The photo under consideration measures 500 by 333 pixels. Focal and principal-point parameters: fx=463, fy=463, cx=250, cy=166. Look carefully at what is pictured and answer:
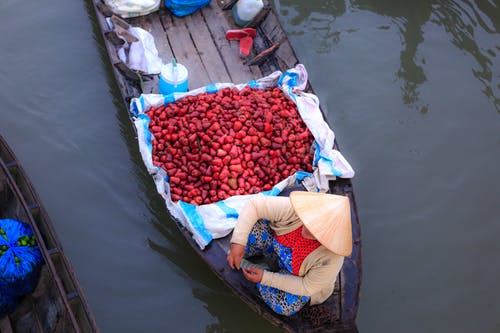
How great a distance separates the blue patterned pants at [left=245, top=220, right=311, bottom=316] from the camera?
11.3 feet

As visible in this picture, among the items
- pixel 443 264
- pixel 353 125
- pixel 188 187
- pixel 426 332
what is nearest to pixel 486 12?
pixel 353 125

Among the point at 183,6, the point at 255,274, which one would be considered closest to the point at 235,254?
the point at 255,274

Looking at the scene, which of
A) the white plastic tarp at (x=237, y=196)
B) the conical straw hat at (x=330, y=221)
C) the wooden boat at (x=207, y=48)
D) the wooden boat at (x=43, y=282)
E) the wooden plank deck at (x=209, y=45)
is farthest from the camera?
the wooden plank deck at (x=209, y=45)

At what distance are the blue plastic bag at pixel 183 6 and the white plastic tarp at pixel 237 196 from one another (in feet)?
4.03

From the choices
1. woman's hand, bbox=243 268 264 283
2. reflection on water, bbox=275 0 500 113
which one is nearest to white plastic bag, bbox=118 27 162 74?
reflection on water, bbox=275 0 500 113

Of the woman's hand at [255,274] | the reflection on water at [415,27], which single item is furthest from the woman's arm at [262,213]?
the reflection on water at [415,27]

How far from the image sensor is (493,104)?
605 centimetres

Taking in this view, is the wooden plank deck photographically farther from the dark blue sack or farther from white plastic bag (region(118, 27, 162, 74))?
the dark blue sack

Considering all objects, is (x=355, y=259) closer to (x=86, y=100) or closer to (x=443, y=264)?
(x=443, y=264)

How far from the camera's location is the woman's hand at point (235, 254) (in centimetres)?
340

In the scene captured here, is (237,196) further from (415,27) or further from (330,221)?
(415,27)

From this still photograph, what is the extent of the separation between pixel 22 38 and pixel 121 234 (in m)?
2.94

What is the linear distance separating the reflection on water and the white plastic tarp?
1.70 meters

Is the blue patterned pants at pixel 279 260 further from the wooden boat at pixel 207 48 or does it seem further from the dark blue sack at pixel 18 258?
the dark blue sack at pixel 18 258
